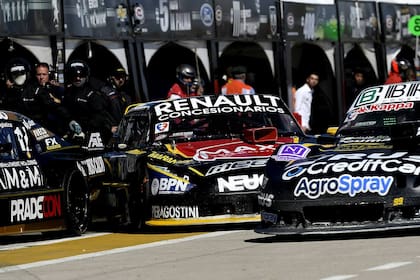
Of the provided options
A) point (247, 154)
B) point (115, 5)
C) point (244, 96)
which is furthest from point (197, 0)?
point (247, 154)

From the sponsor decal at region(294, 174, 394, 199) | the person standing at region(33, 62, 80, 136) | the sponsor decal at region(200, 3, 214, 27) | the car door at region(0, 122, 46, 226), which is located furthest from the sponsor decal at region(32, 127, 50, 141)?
the sponsor decal at region(200, 3, 214, 27)

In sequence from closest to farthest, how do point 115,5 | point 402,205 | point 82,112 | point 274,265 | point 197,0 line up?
point 274,265
point 402,205
point 82,112
point 115,5
point 197,0

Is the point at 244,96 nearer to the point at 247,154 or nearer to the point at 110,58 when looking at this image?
the point at 247,154

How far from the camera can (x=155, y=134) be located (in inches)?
577

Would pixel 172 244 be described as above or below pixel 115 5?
below

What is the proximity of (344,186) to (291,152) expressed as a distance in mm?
1036

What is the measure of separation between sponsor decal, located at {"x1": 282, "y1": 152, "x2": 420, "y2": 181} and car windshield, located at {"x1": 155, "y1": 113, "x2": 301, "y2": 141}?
9.72ft

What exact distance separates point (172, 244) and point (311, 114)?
11819 millimetres

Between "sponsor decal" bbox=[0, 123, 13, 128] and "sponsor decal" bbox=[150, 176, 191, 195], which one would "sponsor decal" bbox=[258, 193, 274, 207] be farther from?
"sponsor decal" bbox=[0, 123, 13, 128]

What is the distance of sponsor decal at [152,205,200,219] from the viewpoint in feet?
43.3

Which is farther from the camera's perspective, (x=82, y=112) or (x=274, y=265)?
(x=82, y=112)

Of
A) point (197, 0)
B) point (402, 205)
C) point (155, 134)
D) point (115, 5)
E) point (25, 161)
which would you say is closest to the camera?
point (402, 205)

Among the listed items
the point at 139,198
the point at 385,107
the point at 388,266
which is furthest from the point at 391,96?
the point at 388,266

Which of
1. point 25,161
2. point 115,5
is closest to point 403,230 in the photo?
point 25,161
